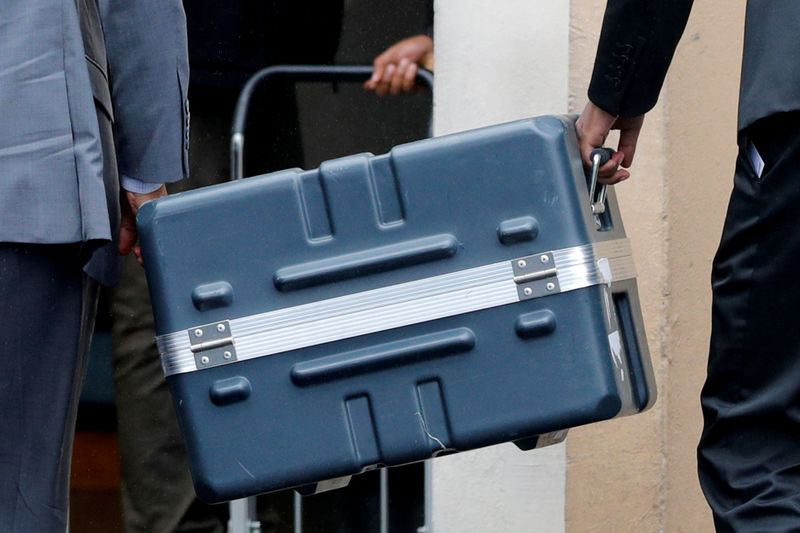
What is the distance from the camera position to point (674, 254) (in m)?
2.85

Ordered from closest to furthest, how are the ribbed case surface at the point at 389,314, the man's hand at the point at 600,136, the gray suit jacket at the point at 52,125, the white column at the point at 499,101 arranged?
the gray suit jacket at the point at 52,125 → the ribbed case surface at the point at 389,314 → the man's hand at the point at 600,136 → the white column at the point at 499,101

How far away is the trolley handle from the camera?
2973 millimetres

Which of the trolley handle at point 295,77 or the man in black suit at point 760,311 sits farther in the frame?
the trolley handle at point 295,77

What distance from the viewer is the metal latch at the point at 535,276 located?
1.77 m

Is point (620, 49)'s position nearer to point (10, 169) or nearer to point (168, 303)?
point (168, 303)

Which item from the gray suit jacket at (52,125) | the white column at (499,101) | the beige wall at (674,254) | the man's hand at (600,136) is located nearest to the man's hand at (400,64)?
the white column at (499,101)

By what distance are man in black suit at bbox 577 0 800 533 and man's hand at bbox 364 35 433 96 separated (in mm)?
1382

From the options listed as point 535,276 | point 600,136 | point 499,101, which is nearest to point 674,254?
point 499,101

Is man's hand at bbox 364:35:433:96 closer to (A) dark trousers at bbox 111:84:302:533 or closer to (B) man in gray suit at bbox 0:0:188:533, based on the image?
(A) dark trousers at bbox 111:84:302:533

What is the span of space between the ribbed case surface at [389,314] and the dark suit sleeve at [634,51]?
0.13m

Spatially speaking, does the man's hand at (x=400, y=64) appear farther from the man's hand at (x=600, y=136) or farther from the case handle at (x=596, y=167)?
the case handle at (x=596, y=167)

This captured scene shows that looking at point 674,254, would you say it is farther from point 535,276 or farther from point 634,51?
point 535,276

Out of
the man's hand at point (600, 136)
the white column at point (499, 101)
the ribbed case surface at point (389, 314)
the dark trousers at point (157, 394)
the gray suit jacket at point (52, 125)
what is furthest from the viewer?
the dark trousers at point (157, 394)

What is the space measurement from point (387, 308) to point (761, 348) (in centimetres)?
56
